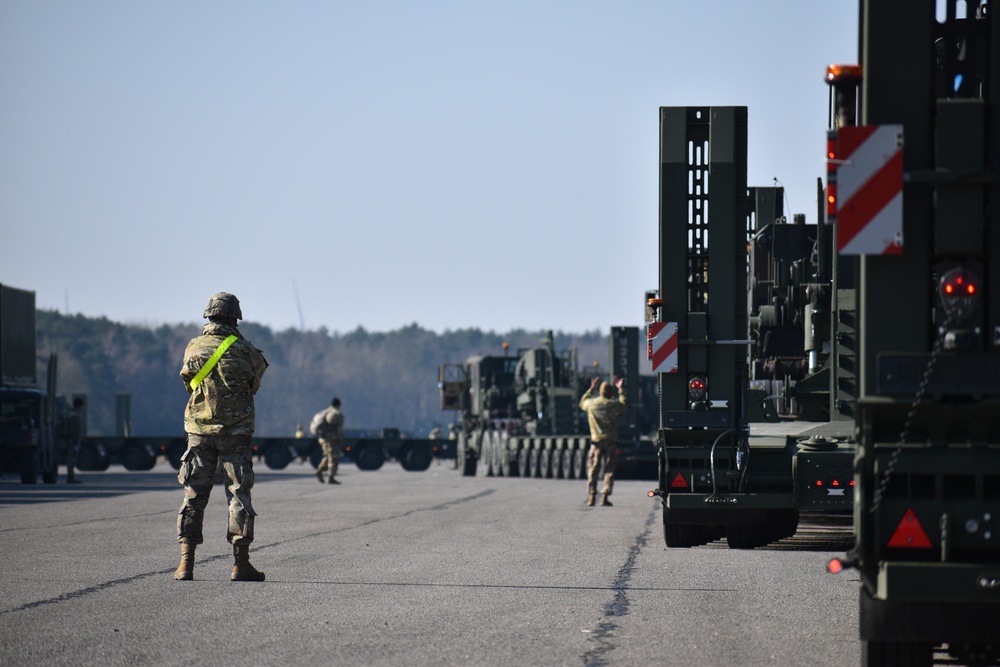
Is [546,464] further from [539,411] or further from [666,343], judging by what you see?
[666,343]

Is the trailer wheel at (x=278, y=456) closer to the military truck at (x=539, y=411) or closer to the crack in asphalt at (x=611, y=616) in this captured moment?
the military truck at (x=539, y=411)

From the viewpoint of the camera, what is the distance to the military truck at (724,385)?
1293 centimetres

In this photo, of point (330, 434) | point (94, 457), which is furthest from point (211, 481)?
point (94, 457)

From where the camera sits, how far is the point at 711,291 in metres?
14.0

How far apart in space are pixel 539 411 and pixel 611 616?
33.4 meters

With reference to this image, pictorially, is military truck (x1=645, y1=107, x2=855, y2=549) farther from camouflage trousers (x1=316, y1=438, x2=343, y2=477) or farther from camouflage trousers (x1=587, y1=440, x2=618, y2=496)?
camouflage trousers (x1=316, y1=438, x2=343, y2=477)

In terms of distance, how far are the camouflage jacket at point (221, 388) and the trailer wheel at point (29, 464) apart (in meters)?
20.0

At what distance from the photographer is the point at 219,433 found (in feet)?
35.5

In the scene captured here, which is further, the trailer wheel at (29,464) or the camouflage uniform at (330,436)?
the camouflage uniform at (330,436)

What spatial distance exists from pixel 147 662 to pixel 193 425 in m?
3.66

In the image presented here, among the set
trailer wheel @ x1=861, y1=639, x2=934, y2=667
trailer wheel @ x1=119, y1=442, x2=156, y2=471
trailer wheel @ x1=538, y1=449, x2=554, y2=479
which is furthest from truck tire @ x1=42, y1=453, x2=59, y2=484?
trailer wheel @ x1=861, y1=639, x2=934, y2=667

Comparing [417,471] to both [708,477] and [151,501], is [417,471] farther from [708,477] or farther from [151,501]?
[708,477]

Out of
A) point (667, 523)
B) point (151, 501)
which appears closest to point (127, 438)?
point (151, 501)

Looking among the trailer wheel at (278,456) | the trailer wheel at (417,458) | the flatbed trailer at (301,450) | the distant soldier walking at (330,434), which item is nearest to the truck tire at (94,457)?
the flatbed trailer at (301,450)
